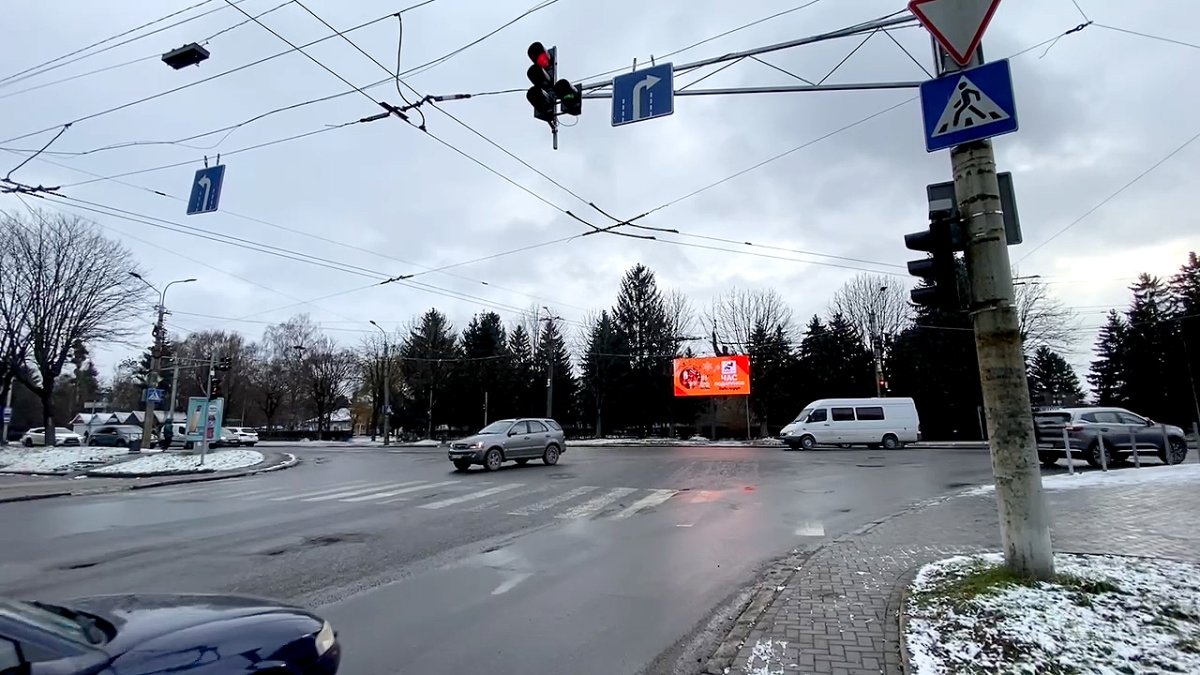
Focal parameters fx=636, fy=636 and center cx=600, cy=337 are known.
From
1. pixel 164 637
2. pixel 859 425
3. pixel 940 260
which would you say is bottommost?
pixel 164 637

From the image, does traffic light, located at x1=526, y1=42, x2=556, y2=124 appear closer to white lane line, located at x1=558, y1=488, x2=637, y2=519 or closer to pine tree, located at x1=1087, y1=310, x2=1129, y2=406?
white lane line, located at x1=558, y1=488, x2=637, y2=519

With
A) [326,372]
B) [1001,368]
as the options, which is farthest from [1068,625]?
[326,372]

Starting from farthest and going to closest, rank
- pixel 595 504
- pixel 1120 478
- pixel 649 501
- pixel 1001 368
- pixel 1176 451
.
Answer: pixel 1176 451 → pixel 1120 478 → pixel 649 501 → pixel 595 504 → pixel 1001 368

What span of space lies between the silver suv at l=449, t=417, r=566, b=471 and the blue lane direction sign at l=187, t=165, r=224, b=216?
10534 mm

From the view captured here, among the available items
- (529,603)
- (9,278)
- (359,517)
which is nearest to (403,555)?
(529,603)

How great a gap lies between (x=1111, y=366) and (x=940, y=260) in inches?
2304

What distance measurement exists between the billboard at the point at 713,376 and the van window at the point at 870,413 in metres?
14.3

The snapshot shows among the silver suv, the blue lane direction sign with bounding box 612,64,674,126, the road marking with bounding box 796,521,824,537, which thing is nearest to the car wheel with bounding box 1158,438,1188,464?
the road marking with bounding box 796,521,824,537

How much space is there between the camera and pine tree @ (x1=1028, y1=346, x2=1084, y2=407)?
176 feet

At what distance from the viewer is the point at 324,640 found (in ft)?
10.0

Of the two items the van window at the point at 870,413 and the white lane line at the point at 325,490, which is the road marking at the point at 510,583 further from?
the van window at the point at 870,413

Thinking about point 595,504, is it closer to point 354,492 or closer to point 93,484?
point 354,492

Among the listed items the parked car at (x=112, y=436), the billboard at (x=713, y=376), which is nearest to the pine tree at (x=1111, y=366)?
the billboard at (x=713, y=376)

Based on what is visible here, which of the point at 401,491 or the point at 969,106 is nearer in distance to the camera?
the point at 969,106
